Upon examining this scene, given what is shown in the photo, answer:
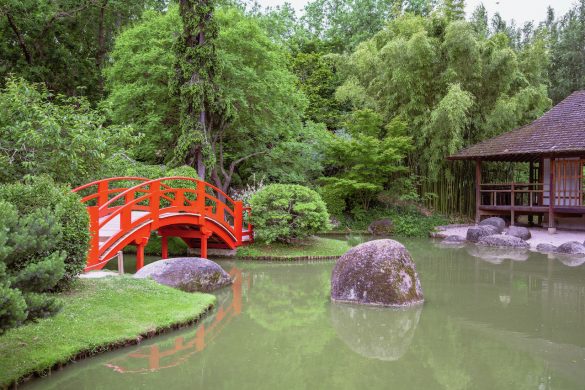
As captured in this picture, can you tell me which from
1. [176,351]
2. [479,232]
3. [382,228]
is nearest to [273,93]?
[382,228]

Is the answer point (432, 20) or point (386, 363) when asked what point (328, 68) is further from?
point (386, 363)

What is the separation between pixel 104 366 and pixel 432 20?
17.5m

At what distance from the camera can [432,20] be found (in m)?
19.1

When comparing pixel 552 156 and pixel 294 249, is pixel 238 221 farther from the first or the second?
pixel 552 156

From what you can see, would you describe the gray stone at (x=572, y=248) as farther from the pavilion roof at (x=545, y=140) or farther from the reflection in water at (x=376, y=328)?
the reflection in water at (x=376, y=328)

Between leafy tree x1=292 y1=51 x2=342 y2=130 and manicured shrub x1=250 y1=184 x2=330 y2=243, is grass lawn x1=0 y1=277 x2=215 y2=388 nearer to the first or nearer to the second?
manicured shrub x1=250 y1=184 x2=330 y2=243

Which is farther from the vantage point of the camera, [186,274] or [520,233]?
[520,233]

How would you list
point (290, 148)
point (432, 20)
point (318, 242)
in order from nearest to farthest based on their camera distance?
1. point (318, 242)
2. point (290, 148)
3. point (432, 20)

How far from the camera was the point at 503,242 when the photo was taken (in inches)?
586

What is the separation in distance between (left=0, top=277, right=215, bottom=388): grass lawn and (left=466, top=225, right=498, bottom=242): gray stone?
1025 cm

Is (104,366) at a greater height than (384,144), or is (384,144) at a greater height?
(384,144)

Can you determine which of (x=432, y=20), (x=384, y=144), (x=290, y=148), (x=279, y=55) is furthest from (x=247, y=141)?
(x=432, y=20)

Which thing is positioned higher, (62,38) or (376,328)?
(62,38)

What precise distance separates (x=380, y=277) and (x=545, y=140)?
11349 millimetres
